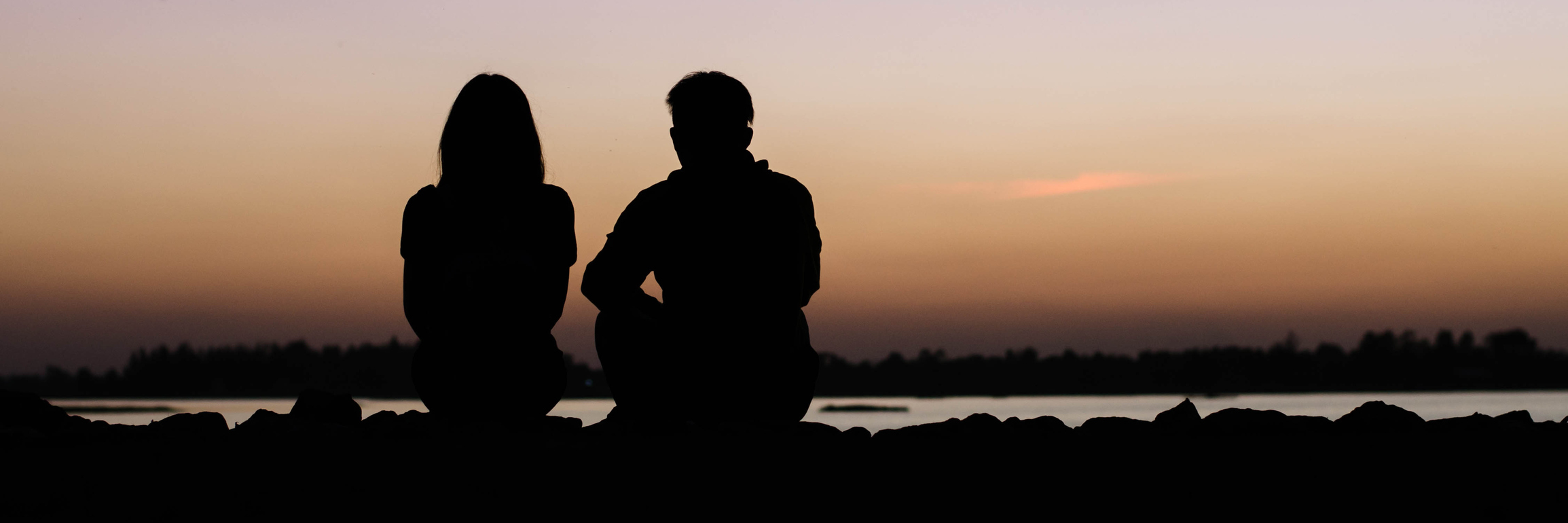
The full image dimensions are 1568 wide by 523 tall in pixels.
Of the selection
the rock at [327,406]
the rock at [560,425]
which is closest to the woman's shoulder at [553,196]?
the rock at [560,425]

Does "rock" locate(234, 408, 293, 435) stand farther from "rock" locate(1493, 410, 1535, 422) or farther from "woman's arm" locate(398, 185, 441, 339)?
"rock" locate(1493, 410, 1535, 422)

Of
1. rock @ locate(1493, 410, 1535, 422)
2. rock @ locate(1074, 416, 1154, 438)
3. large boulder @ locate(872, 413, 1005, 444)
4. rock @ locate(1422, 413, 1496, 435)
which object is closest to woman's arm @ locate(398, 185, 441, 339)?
large boulder @ locate(872, 413, 1005, 444)

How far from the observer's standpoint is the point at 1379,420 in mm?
3895

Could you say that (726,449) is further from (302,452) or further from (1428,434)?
(1428,434)

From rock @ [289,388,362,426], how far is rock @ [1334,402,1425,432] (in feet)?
11.2

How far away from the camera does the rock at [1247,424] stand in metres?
3.75

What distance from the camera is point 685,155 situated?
441 cm

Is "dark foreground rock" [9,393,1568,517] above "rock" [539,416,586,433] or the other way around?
the other way around

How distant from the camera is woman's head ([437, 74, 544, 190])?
4641mm

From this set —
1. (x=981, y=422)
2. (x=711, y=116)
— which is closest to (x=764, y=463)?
(x=981, y=422)

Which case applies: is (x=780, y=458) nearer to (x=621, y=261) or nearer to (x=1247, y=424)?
(x=621, y=261)

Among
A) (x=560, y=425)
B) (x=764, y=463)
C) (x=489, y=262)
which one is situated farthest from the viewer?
(x=489, y=262)

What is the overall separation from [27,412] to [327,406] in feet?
4.81

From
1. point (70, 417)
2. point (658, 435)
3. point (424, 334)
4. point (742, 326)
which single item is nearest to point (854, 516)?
point (658, 435)
